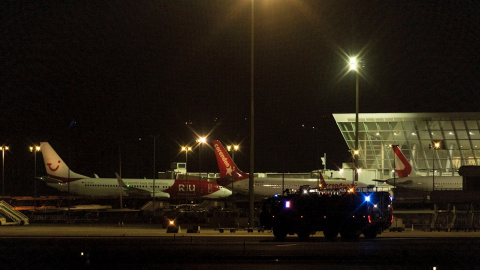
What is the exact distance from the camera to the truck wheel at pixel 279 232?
30.7m

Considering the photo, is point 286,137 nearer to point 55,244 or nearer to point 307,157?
point 307,157

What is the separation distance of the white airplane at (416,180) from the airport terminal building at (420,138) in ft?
23.1

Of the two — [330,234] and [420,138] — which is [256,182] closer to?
[420,138]

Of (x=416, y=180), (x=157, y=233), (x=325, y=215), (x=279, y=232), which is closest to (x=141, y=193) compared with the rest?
(x=416, y=180)

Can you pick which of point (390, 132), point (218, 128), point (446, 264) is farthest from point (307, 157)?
point (446, 264)

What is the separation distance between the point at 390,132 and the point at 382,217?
60.4m

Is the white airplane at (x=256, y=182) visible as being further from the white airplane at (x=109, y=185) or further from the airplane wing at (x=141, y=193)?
the airplane wing at (x=141, y=193)

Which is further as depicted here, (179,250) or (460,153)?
(460,153)

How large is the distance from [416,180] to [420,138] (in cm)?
1316

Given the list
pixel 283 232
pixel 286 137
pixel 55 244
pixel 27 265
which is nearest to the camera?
pixel 27 265

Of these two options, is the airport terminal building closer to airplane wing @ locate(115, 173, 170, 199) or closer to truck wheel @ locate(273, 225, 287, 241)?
airplane wing @ locate(115, 173, 170, 199)

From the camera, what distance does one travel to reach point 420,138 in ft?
298

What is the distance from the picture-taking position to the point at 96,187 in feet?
314

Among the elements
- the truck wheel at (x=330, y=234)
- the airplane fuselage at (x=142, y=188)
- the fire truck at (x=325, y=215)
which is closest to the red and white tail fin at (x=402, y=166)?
the airplane fuselage at (x=142, y=188)
